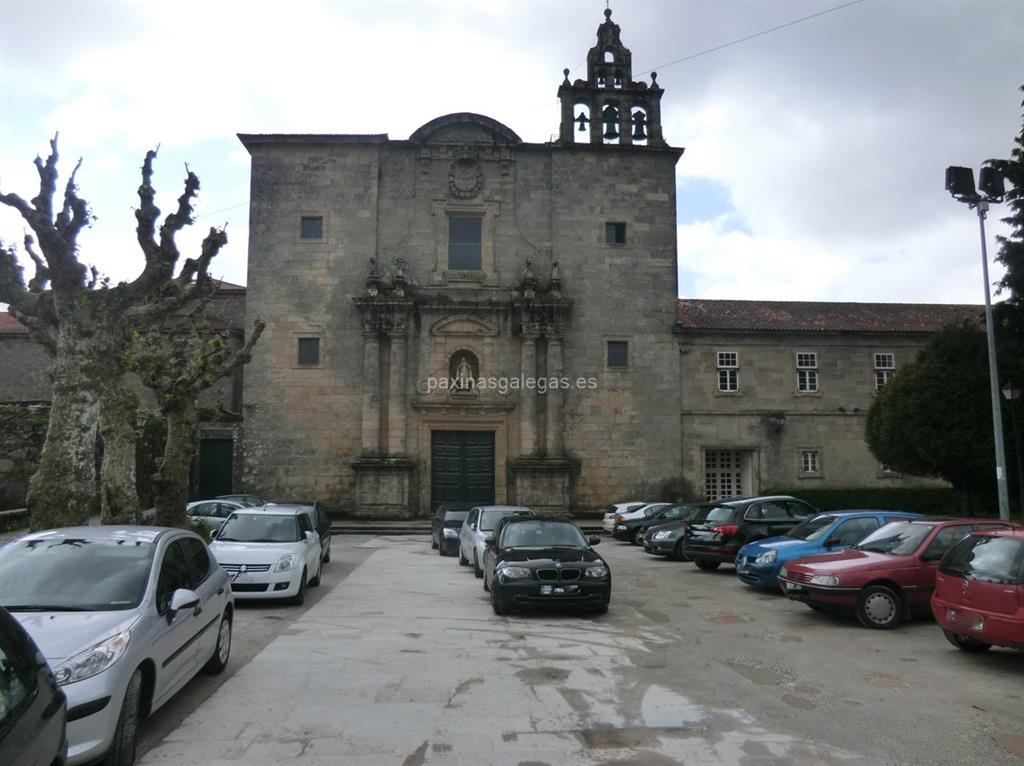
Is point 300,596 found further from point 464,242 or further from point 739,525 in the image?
point 464,242

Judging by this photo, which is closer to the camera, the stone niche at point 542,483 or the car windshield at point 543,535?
the car windshield at point 543,535

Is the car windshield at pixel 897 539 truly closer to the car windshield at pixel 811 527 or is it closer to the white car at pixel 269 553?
the car windshield at pixel 811 527

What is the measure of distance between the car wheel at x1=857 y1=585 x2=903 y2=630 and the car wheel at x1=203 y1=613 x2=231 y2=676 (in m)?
8.06

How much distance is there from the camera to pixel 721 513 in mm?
17062

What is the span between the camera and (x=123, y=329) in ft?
46.5

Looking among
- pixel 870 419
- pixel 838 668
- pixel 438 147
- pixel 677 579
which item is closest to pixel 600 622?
pixel 838 668

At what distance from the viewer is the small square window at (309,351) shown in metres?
30.8

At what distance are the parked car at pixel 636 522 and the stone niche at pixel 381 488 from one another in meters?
8.35

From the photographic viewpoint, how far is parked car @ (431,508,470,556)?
2061 cm

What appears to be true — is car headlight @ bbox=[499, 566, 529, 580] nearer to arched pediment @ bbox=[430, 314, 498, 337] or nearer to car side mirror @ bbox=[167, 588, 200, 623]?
car side mirror @ bbox=[167, 588, 200, 623]

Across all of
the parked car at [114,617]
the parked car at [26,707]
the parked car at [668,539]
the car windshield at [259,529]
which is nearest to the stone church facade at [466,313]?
the parked car at [668,539]

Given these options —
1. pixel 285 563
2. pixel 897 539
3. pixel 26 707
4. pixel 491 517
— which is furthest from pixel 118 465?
pixel 897 539

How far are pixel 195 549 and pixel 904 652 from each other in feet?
26.5

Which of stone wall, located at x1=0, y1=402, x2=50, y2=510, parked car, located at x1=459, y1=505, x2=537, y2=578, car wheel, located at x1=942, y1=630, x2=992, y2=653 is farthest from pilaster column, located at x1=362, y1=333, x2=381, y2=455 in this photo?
car wheel, located at x1=942, y1=630, x2=992, y2=653
